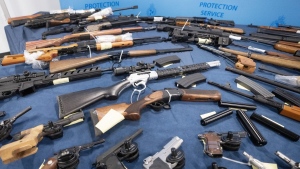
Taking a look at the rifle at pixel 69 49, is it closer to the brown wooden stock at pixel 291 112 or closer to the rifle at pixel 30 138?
the rifle at pixel 30 138

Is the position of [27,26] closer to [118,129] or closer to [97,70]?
[97,70]

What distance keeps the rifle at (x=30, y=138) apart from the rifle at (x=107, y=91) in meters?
0.08

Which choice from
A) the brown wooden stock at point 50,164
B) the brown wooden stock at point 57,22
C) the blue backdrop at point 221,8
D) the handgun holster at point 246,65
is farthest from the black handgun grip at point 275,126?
the brown wooden stock at point 57,22

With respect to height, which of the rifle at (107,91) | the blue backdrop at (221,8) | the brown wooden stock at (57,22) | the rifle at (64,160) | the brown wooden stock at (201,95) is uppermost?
the blue backdrop at (221,8)

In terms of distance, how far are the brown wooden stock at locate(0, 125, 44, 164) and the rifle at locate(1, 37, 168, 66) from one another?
1.08 meters

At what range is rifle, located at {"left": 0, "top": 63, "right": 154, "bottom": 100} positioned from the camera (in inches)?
64.6

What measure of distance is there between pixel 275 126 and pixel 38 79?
7.05ft

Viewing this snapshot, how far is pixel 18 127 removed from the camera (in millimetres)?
1397

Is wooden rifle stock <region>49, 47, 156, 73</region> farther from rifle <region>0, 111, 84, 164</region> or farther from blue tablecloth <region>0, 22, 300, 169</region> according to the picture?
rifle <region>0, 111, 84, 164</region>

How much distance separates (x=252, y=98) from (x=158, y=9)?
2815mm

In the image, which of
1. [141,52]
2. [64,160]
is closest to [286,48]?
[141,52]

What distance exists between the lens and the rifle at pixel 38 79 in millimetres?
1642

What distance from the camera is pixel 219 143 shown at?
130 cm

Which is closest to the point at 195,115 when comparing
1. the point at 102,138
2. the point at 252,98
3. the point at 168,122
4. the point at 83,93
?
the point at 168,122
